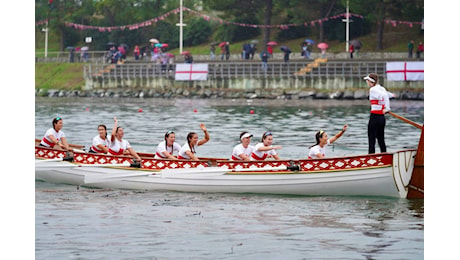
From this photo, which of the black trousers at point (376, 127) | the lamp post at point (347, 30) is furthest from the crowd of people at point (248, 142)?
the lamp post at point (347, 30)

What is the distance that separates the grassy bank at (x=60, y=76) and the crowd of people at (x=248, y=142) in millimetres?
53027

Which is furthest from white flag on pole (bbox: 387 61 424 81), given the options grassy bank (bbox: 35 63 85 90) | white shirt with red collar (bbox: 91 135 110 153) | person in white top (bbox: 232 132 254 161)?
person in white top (bbox: 232 132 254 161)

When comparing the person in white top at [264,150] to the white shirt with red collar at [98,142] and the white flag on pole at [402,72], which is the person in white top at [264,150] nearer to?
the white shirt with red collar at [98,142]

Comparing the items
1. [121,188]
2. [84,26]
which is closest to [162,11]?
[84,26]

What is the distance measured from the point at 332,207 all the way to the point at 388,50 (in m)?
54.7

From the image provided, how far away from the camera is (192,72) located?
66.9 metres

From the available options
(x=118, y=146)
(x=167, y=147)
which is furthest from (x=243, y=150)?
(x=118, y=146)

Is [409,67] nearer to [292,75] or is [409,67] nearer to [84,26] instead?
[292,75]

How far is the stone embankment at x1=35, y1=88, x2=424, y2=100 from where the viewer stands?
5950 centimetres

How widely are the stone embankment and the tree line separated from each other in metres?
11.1

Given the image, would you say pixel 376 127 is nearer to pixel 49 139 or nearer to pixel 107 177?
pixel 107 177

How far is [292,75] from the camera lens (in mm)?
62781

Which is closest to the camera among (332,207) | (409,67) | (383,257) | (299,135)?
(383,257)

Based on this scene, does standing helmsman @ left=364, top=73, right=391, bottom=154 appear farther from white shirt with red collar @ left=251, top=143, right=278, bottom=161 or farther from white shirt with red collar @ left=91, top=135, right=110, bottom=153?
white shirt with red collar @ left=91, top=135, right=110, bottom=153
